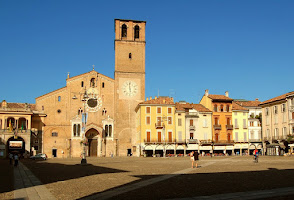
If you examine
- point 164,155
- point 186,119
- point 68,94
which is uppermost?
point 68,94

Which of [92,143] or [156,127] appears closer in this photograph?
[156,127]

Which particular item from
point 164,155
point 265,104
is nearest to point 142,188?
point 164,155

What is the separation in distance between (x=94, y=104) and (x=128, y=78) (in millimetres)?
7371

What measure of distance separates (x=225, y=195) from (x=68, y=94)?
51.4 meters

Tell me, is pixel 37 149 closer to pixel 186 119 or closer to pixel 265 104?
pixel 186 119

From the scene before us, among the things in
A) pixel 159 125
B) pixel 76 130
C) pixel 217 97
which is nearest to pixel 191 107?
pixel 217 97

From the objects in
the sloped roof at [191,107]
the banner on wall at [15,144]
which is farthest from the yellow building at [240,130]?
the banner on wall at [15,144]

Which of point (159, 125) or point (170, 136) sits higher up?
point (159, 125)

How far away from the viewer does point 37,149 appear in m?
57.1

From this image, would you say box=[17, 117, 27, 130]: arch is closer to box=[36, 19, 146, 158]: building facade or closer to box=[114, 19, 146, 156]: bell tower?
box=[36, 19, 146, 158]: building facade

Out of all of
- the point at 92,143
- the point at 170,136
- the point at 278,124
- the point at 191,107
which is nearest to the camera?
the point at 278,124

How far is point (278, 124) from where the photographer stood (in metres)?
55.9

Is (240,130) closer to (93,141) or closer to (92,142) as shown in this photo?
(93,141)

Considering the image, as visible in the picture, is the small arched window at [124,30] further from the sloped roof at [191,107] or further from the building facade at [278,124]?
the building facade at [278,124]
